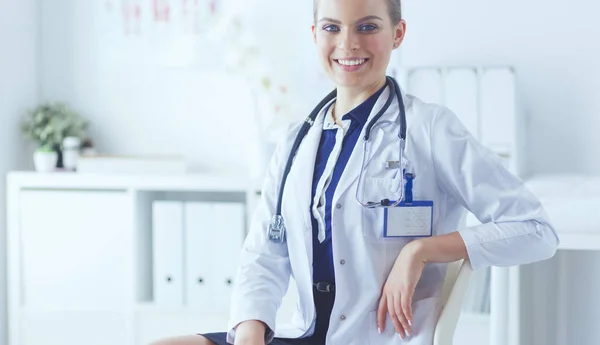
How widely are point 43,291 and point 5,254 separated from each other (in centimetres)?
25

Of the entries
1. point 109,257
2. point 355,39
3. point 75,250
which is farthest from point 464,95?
point 75,250

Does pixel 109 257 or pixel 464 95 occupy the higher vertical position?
pixel 464 95

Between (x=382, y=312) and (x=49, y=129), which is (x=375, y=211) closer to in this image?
(x=382, y=312)

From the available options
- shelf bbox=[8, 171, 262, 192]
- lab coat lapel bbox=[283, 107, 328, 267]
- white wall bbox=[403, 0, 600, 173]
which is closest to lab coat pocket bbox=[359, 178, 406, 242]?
lab coat lapel bbox=[283, 107, 328, 267]

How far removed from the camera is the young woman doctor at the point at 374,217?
130cm

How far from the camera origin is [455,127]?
4.42 ft

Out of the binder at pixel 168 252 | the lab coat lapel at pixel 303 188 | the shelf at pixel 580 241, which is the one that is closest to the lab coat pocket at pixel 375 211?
the lab coat lapel at pixel 303 188

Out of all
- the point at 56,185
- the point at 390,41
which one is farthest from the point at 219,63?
the point at 390,41

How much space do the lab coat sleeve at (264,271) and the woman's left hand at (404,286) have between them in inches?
8.8

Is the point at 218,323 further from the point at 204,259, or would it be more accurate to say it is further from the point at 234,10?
the point at 234,10

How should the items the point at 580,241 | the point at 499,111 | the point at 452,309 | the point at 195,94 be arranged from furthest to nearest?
1. the point at 195,94
2. the point at 499,111
3. the point at 580,241
4. the point at 452,309

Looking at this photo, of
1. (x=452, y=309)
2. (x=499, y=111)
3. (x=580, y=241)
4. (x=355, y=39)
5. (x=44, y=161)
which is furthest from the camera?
(x=44, y=161)

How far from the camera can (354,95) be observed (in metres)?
1.46

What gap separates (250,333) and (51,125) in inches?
69.2
